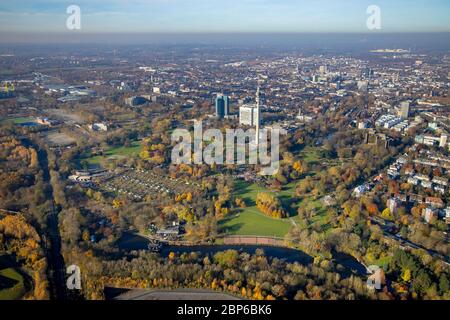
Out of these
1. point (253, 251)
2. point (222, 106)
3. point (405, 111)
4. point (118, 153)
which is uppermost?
point (222, 106)

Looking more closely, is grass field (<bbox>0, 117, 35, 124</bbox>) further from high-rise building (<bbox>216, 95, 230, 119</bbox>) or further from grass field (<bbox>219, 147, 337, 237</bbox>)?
grass field (<bbox>219, 147, 337, 237</bbox>)

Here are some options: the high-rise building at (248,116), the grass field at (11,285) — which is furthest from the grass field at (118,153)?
the grass field at (11,285)

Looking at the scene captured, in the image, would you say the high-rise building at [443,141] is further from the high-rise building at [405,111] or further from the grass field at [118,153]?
the grass field at [118,153]

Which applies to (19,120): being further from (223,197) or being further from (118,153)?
(223,197)

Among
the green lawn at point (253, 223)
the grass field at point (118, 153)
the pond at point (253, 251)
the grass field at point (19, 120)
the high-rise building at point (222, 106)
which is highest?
the high-rise building at point (222, 106)

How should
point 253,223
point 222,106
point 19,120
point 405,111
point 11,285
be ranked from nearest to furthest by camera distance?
point 11,285 < point 253,223 < point 19,120 < point 405,111 < point 222,106

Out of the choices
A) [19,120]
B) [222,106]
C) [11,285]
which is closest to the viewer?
[11,285]

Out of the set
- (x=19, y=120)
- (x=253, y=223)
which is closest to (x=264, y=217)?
(x=253, y=223)
